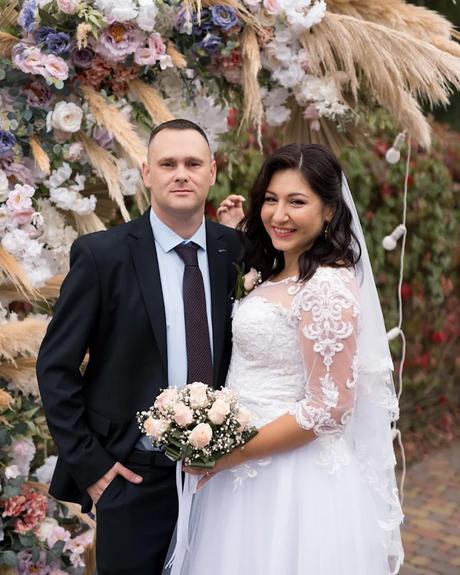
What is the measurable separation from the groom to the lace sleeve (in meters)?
0.37

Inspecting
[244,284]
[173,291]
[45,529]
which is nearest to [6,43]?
[173,291]

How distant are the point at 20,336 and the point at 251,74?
1435 mm

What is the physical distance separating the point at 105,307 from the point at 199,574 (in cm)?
95

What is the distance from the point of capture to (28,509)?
3068mm

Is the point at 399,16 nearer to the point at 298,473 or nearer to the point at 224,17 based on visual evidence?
the point at 224,17

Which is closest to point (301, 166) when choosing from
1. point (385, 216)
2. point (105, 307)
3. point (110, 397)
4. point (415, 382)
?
point (105, 307)

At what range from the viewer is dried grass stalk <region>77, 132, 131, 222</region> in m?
2.98

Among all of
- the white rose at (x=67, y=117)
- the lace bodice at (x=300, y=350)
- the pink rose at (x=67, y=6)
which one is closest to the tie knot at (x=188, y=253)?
the lace bodice at (x=300, y=350)

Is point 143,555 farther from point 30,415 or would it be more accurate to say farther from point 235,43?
point 235,43

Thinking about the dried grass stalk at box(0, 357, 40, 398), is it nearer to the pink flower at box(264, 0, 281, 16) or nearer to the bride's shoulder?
the bride's shoulder

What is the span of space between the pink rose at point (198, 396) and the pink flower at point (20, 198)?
3.48 ft

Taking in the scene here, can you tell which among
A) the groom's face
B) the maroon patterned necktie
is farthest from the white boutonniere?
the groom's face

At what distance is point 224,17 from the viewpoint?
3209mm

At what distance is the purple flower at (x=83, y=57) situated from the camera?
3.02m
